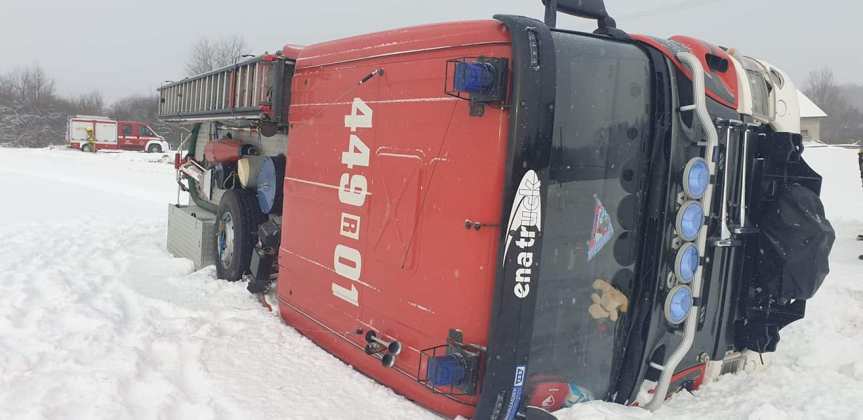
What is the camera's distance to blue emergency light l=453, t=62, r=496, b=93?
10.3 ft

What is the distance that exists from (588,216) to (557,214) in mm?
204

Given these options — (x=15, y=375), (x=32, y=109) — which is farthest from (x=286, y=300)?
(x=32, y=109)

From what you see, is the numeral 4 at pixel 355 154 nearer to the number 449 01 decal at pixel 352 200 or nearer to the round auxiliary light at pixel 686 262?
the number 449 01 decal at pixel 352 200

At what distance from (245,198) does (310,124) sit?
70.7 inches

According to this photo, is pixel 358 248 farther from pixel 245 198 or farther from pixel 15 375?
pixel 245 198

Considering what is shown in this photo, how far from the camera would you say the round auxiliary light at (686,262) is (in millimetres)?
3531

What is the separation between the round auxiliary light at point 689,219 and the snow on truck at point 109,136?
39.2m

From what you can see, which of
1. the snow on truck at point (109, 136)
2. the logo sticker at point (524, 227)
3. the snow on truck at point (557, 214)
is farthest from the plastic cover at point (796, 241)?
the snow on truck at point (109, 136)

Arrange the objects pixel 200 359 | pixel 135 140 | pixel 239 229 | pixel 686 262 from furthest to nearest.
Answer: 1. pixel 135 140
2. pixel 239 229
3. pixel 200 359
4. pixel 686 262

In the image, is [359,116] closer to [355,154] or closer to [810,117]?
[355,154]

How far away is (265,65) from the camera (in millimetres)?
5629

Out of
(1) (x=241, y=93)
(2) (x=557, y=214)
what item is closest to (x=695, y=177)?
(2) (x=557, y=214)

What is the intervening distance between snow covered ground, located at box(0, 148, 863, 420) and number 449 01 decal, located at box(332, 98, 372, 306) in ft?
1.92

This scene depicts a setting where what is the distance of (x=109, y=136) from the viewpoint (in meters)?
38.8
